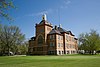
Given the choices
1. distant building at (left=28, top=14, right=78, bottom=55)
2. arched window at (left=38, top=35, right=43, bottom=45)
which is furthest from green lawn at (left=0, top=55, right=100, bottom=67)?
arched window at (left=38, top=35, right=43, bottom=45)

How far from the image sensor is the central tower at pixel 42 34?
77.4 m

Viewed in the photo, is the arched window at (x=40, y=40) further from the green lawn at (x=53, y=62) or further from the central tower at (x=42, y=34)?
the green lawn at (x=53, y=62)

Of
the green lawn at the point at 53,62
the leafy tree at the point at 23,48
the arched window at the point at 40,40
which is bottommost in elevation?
the green lawn at the point at 53,62

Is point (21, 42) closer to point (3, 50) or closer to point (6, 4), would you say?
point (3, 50)

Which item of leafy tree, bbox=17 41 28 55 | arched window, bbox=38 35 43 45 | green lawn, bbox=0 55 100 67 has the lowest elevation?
green lawn, bbox=0 55 100 67

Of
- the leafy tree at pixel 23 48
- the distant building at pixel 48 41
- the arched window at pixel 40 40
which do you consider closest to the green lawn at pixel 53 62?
the distant building at pixel 48 41

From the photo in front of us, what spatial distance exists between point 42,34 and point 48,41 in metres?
4.19

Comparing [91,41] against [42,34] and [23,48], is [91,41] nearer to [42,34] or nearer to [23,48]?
[42,34]

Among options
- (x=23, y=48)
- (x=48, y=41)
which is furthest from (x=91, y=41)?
(x=23, y=48)

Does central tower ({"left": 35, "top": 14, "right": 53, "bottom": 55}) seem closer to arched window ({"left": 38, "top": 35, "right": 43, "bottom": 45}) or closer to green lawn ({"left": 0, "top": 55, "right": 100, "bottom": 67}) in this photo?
arched window ({"left": 38, "top": 35, "right": 43, "bottom": 45})

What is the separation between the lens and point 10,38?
249 ft

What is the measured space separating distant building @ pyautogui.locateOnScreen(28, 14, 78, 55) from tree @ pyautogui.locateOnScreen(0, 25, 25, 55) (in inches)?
297

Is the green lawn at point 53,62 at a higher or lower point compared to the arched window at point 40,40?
lower

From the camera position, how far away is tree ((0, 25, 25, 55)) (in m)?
75.4
